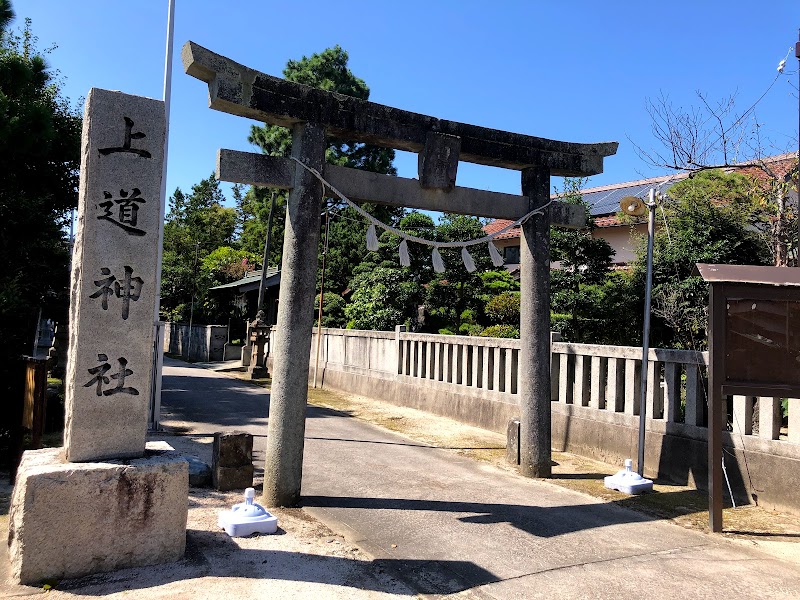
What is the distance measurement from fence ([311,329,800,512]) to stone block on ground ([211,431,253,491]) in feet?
15.8

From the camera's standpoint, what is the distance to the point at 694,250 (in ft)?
39.1

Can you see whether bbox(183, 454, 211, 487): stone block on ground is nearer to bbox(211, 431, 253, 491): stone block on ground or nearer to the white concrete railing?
bbox(211, 431, 253, 491): stone block on ground

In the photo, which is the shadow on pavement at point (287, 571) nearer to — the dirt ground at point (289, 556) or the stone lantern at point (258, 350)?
the dirt ground at point (289, 556)

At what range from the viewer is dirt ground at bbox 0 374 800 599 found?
384 centimetres

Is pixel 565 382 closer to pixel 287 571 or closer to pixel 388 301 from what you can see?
pixel 287 571

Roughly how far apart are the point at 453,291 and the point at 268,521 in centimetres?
1255

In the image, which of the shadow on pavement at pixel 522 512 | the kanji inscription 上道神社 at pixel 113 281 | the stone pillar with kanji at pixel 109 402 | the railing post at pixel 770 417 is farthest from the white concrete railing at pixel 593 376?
the kanji inscription 上道神社 at pixel 113 281

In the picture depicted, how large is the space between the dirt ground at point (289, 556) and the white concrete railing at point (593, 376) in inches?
36.3

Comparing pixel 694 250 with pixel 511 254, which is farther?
pixel 511 254

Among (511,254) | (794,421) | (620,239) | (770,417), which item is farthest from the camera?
(511,254)

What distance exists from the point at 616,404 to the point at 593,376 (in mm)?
537

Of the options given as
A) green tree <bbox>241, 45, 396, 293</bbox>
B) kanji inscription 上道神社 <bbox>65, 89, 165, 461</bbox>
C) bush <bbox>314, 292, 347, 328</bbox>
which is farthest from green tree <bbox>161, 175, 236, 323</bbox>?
kanji inscription 上道神社 <bbox>65, 89, 165, 461</bbox>

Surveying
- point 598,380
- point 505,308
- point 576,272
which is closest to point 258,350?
point 505,308

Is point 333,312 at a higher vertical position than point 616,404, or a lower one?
higher
